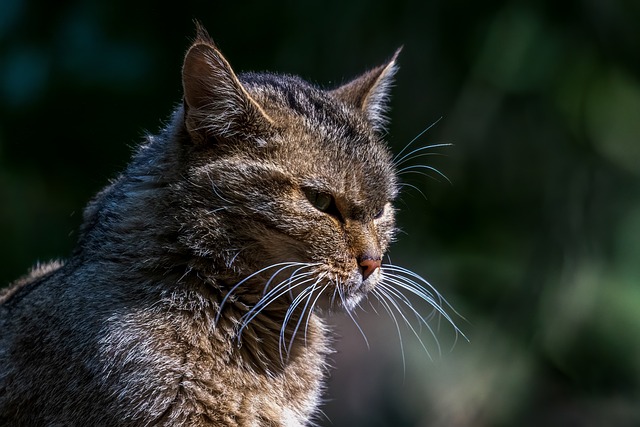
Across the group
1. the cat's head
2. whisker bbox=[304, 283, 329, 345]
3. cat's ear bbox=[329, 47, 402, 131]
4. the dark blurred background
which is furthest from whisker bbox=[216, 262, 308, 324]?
the dark blurred background

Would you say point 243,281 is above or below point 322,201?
below

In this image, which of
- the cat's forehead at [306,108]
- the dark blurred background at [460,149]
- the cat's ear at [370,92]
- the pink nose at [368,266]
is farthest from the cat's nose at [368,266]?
the dark blurred background at [460,149]

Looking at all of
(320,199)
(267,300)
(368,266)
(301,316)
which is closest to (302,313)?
(301,316)

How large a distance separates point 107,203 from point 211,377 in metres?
0.70

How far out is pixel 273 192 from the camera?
2.74 m

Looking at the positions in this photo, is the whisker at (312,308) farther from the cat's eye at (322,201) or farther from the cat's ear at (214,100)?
the cat's ear at (214,100)

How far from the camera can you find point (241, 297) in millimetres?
2822

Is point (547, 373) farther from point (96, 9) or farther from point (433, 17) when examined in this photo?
point (96, 9)

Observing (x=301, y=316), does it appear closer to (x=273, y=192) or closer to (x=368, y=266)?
(x=368, y=266)

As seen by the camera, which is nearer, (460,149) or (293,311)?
(293,311)

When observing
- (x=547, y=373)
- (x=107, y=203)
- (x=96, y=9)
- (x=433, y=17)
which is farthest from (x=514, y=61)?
(x=107, y=203)

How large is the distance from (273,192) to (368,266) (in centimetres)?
37

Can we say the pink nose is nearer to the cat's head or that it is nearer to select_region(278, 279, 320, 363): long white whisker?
the cat's head

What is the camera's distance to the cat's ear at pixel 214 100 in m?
2.67
